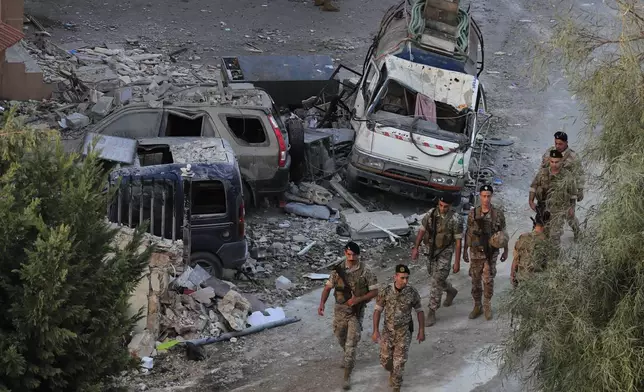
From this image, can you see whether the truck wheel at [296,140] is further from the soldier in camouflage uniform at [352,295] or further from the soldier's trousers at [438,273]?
the soldier in camouflage uniform at [352,295]

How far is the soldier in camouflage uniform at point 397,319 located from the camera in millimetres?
9734

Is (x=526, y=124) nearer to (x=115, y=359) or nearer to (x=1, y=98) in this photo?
(x=1, y=98)

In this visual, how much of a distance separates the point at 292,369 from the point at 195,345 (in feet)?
3.63

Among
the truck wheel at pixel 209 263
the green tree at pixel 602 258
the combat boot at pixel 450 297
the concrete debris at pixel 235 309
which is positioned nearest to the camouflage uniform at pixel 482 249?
the combat boot at pixel 450 297

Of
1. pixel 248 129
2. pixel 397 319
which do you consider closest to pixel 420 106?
pixel 248 129

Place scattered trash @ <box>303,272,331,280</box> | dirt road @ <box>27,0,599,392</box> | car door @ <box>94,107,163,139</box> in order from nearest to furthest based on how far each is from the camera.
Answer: dirt road @ <box>27,0,599,392</box> → scattered trash @ <box>303,272,331,280</box> → car door @ <box>94,107,163,139</box>

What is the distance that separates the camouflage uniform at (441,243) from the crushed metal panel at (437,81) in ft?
15.0

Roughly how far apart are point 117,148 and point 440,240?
414 centimetres

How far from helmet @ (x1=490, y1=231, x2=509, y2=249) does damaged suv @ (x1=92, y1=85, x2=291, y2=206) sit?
4021 millimetres

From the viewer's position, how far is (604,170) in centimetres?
819

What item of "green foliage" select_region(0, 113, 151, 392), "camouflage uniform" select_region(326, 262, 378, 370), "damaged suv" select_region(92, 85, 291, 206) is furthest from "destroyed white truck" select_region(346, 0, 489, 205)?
"green foliage" select_region(0, 113, 151, 392)

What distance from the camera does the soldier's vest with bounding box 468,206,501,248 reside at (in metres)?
11.4

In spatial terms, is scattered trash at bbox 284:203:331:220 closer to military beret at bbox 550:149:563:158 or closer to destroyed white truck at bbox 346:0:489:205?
destroyed white truck at bbox 346:0:489:205

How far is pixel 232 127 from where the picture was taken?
47.1 feet
